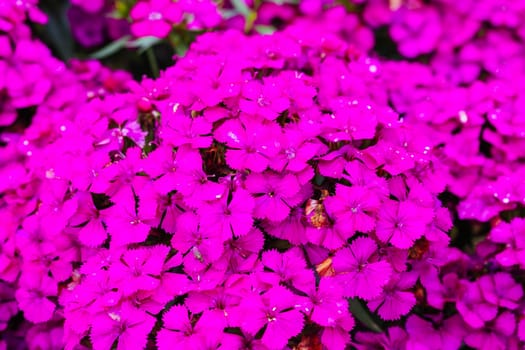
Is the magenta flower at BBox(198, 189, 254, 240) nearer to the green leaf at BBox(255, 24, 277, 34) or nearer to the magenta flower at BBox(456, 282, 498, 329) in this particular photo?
the magenta flower at BBox(456, 282, 498, 329)

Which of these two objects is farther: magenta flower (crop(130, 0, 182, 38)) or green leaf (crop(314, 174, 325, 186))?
magenta flower (crop(130, 0, 182, 38))

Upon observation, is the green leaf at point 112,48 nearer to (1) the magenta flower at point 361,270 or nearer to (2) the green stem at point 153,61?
(2) the green stem at point 153,61

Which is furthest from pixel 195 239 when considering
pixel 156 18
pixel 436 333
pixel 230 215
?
pixel 156 18

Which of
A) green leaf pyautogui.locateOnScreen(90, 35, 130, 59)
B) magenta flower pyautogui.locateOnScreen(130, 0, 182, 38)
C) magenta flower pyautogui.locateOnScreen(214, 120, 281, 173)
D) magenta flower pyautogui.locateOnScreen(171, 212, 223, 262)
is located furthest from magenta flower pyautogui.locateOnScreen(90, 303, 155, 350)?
green leaf pyautogui.locateOnScreen(90, 35, 130, 59)

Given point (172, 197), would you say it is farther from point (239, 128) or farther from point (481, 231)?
point (481, 231)

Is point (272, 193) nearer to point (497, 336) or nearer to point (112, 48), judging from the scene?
point (497, 336)
